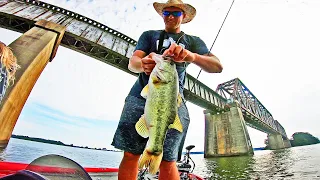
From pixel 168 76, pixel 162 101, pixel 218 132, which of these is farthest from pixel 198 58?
pixel 218 132

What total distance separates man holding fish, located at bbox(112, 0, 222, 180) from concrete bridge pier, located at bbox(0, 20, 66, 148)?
31.2ft

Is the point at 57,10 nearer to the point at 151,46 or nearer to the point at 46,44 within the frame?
the point at 46,44

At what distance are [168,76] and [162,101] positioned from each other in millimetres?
266

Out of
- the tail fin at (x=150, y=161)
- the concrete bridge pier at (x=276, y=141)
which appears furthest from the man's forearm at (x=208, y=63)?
the concrete bridge pier at (x=276, y=141)

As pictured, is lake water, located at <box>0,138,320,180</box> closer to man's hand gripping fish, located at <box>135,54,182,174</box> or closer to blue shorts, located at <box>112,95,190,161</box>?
blue shorts, located at <box>112,95,190,161</box>

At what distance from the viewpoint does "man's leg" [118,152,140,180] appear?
2.56m

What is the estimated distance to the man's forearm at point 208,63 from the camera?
2584mm

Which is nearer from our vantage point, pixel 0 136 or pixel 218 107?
pixel 0 136

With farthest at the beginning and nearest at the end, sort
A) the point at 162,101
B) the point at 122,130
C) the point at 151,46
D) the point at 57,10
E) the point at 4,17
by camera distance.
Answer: the point at 57,10
the point at 4,17
the point at 151,46
the point at 122,130
the point at 162,101

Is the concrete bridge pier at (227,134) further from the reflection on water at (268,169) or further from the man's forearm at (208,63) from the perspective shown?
the man's forearm at (208,63)

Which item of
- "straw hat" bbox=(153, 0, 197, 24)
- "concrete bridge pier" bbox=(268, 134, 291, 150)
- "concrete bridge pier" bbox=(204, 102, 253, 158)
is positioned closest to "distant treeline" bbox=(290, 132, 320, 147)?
"concrete bridge pier" bbox=(268, 134, 291, 150)

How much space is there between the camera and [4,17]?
1577 cm

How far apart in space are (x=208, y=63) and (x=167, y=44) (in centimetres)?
68

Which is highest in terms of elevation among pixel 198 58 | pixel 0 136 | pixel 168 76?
pixel 198 58
